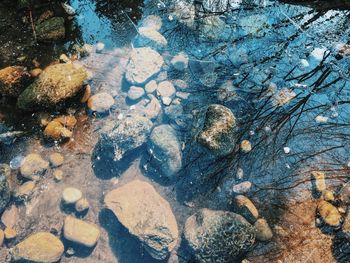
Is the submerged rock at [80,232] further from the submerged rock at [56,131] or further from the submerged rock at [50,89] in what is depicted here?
the submerged rock at [50,89]

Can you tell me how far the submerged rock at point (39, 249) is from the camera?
319 cm

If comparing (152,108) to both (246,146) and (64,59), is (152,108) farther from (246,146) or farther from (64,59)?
(64,59)

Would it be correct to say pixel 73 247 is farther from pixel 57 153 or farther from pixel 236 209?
pixel 236 209

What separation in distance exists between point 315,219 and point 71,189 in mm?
2937

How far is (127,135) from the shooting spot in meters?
3.72

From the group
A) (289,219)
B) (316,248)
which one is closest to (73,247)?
(289,219)

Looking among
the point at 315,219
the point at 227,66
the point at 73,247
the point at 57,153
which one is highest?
the point at 227,66

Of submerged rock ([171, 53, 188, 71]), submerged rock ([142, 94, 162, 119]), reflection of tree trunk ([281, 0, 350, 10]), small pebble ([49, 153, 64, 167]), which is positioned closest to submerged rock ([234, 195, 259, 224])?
submerged rock ([142, 94, 162, 119])

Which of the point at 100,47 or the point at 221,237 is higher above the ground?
the point at 100,47

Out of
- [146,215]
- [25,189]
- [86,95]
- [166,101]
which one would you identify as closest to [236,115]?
[166,101]

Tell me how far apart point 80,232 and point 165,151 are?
1366 mm

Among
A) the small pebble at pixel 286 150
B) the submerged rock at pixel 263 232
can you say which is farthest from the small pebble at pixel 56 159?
the small pebble at pixel 286 150

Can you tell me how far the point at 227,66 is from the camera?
4434 millimetres

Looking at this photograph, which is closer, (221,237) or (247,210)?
(221,237)
